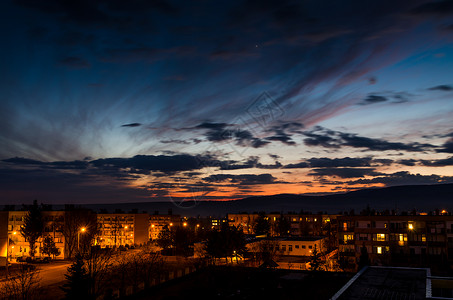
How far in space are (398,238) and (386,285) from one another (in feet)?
131

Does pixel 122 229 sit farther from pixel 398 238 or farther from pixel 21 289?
pixel 398 238

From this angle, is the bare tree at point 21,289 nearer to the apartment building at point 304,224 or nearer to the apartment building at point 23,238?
the apartment building at point 23,238

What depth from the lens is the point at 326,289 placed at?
36.7 meters

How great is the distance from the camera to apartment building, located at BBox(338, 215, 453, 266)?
59.8 meters

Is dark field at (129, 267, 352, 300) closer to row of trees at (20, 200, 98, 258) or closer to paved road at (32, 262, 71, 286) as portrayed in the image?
paved road at (32, 262, 71, 286)

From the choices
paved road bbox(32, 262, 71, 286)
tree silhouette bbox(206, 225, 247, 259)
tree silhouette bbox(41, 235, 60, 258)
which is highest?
tree silhouette bbox(206, 225, 247, 259)

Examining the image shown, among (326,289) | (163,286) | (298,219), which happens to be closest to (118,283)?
(163,286)

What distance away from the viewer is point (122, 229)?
3944 inches

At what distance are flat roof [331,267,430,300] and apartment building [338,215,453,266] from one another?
30.0m

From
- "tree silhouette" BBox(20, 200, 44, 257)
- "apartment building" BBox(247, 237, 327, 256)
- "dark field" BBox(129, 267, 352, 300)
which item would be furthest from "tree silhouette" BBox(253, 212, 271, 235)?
"dark field" BBox(129, 267, 352, 300)

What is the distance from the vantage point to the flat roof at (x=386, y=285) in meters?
23.5

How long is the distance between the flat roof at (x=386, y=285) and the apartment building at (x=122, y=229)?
7592cm

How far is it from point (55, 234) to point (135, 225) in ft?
77.0

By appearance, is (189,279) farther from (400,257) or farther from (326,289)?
(400,257)
